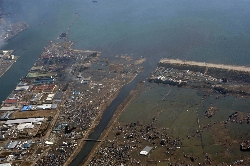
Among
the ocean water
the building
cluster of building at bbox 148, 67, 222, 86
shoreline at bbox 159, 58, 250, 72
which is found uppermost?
the ocean water

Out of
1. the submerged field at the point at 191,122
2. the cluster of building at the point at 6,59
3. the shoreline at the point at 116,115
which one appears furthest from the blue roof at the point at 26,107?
the cluster of building at the point at 6,59

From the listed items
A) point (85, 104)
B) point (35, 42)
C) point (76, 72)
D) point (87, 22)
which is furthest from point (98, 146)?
point (87, 22)

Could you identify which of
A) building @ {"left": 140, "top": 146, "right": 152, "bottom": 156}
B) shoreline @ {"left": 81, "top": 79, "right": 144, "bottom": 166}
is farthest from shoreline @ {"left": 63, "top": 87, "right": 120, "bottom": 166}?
building @ {"left": 140, "top": 146, "right": 152, "bottom": 156}

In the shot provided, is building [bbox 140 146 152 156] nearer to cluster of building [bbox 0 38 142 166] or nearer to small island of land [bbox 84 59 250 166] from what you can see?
small island of land [bbox 84 59 250 166]

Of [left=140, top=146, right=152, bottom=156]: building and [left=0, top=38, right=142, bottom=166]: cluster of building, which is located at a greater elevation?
[left=0, top=38, right=142, bottom=166]: cluster of building

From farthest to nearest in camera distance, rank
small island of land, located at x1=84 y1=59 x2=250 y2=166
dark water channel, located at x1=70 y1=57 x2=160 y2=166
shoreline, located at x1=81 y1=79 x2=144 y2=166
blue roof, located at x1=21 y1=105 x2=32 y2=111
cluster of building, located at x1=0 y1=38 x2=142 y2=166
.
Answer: blue roof, located at x1=21 y1=105 x2=32 y2=111 < cluster of building, located at x1=0 y1=38 x2=142 y2=166 < dark water channel, located at x1=70 y1=57 x2=160 y2=166 < shoreline, located at x1=81 y1=79 x2=144 y2=166 < small island of land, located at x1=84 y1=59 x2=250 y2=166

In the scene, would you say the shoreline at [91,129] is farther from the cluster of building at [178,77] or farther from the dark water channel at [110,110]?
the cluster of building at [178,77]

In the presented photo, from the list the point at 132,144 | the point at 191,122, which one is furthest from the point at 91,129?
the point at 191,122
